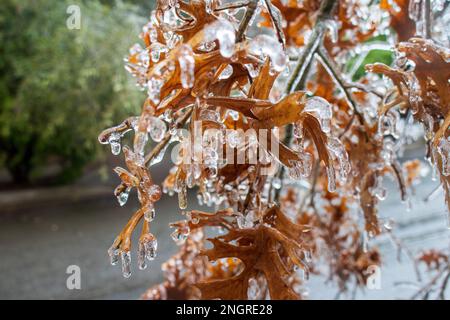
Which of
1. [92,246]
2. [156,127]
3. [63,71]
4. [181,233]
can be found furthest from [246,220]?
[63,71]

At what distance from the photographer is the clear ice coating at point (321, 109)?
302 millimetres

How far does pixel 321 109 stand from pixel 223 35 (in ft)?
0.25

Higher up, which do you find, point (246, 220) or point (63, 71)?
point (63, 71)

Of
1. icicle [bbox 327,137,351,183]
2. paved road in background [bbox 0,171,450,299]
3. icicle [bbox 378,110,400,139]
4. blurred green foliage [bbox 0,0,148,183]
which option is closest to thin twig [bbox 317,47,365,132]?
icicle [bbox 378,110,400,139]

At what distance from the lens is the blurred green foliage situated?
2.92 meters

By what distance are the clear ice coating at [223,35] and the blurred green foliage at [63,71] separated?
8.44 feet

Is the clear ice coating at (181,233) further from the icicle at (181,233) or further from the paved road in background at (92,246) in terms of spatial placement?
the paved road in background at (92,246)

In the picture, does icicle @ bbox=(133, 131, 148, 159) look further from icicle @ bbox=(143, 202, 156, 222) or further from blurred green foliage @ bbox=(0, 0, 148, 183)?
blurred green foliage @ bbox=(0, 0, 148, 183)

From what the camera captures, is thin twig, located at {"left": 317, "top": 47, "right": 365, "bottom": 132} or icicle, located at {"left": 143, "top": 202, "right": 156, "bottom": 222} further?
thin twig, located at {"left": 317, "top": 47, "right": 365, "bottom": 132}

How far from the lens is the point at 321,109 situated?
12.0 inches

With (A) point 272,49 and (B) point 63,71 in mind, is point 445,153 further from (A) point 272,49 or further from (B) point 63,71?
(B) point 63,71

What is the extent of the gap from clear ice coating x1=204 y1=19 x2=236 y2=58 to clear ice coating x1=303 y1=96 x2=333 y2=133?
0.06 metres

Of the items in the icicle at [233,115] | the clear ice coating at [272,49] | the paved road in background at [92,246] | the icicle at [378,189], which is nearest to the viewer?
the clear ice coating at [272,49]

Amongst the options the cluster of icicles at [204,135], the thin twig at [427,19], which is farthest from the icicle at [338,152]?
the thin twig at [427,19]
